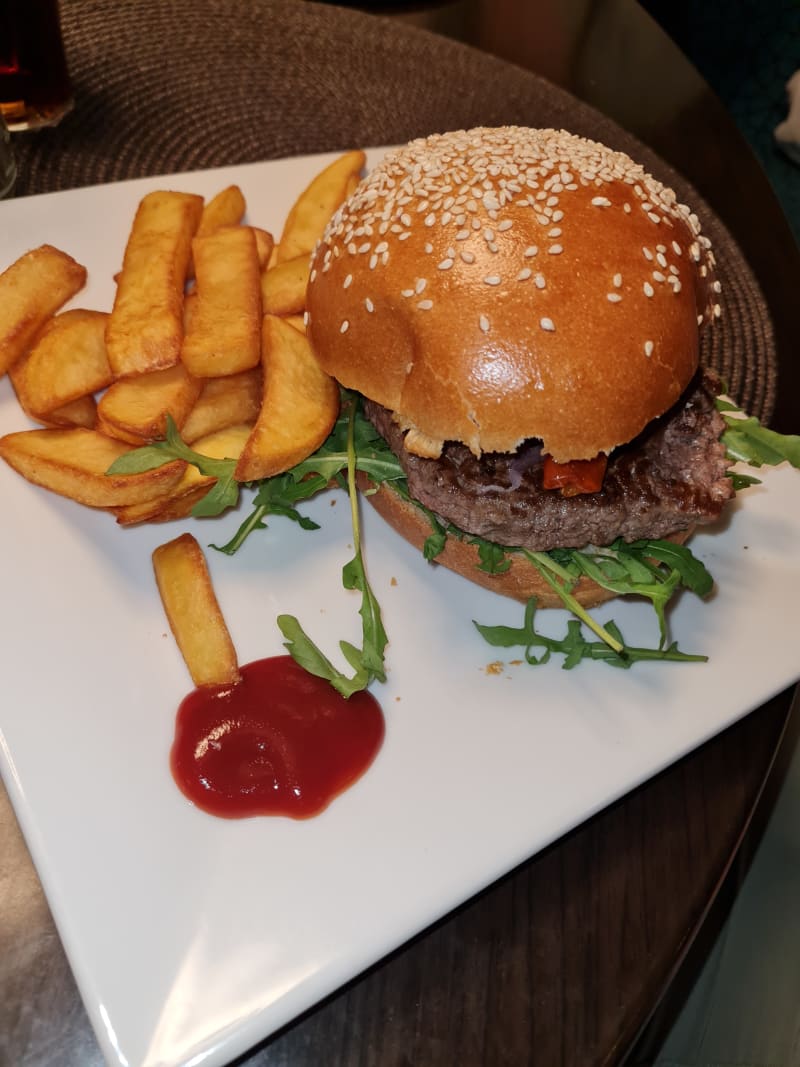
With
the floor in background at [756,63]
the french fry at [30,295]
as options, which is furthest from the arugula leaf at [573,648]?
the floor in background at [756,63]

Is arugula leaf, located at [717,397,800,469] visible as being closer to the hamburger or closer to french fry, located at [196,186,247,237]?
the hamburger

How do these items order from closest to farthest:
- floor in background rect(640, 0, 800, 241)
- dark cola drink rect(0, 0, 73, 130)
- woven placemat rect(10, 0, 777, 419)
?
dark cola drink rect(0, 0, 73, 130), woven placemat rect(10, 0, 777, 419), floor in background rect(640, 0, 800, 241)

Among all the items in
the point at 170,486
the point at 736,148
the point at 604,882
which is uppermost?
the point at 736,148

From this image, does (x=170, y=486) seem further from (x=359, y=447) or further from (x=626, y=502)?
(x=626, y=502)

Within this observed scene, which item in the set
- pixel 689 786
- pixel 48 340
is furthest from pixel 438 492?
pixel 48 340

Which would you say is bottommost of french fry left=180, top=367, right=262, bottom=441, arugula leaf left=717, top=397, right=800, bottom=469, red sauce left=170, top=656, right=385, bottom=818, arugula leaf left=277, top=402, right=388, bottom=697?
red sauce left=170, top=656, right=385, bottom=818

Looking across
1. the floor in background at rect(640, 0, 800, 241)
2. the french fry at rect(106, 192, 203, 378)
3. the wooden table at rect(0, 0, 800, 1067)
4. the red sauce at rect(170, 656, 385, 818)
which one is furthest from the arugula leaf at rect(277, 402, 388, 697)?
the floor in background at rect(640, 0, 800, 241)

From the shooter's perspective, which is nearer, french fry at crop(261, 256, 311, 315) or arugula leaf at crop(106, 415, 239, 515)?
arugula leaf at crop(106, 415, 239, 515)
